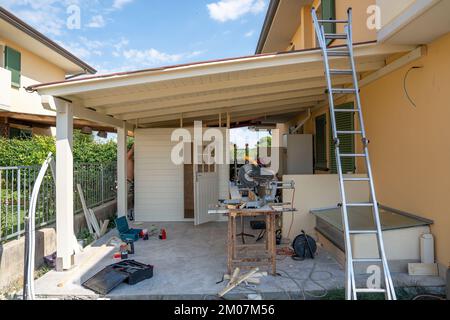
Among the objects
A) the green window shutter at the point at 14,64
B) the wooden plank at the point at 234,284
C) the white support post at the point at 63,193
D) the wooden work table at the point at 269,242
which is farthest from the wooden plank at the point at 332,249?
the green window shutter at the point at 14,64

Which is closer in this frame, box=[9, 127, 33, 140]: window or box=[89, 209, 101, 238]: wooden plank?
box=[89, 209, 101, 238]: wooden plank

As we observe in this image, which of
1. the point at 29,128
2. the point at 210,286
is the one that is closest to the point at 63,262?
the point at 210,286

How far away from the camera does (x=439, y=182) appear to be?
383cm

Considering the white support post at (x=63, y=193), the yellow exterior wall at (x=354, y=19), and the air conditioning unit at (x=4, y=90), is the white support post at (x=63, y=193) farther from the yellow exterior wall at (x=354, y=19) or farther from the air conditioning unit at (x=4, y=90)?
the yellow exterior wall at (x=354, y=19)

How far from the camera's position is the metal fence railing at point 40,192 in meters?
4.58

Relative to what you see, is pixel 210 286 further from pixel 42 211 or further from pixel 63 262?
pixel 42 211

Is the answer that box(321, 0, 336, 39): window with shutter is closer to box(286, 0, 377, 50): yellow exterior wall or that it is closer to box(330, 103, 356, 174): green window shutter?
box(286, 0, 377, 50): yellow exterior wall

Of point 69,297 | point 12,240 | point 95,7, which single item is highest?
point 95,7

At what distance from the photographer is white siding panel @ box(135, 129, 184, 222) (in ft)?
26.6

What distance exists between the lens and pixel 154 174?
8.12 m

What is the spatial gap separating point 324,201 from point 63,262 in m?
4.74

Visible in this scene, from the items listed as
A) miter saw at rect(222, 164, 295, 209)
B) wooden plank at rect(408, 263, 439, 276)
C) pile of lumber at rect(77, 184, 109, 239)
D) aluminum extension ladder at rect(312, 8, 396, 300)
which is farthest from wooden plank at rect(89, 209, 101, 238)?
wooden plank at rect(408, 263, 439, 276)

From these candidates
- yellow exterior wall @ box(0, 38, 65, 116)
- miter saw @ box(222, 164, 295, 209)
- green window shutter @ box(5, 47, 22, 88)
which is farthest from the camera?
yellow exterior wall @ box(0, 38, 65, 116)

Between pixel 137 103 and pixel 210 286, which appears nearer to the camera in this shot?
pixel 210 286
